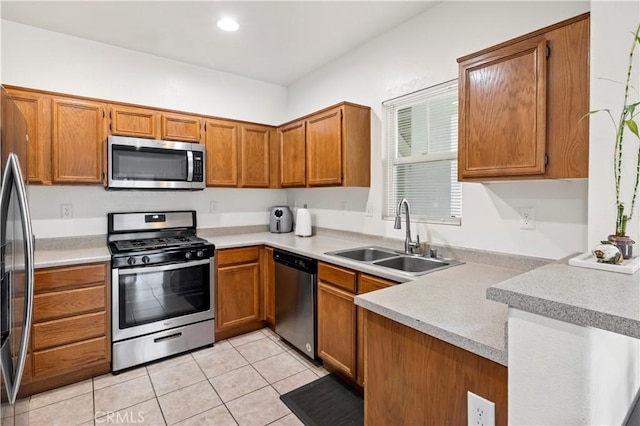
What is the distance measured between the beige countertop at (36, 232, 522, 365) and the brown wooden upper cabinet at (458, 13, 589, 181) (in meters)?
0.58

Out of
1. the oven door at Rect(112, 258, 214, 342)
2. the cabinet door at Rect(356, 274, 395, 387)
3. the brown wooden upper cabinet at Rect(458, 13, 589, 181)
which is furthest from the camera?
the oven door at Rect(112, 258, 214, 342)

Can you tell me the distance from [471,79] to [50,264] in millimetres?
2905

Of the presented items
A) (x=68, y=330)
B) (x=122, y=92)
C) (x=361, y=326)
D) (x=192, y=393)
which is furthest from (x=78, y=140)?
(x=361, y=326)

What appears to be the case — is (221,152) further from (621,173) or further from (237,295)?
(621,173)

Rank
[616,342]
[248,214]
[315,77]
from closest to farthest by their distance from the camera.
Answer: [616,342] < [315,77] < [248,214]

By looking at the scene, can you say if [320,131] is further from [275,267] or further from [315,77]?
[275,267]

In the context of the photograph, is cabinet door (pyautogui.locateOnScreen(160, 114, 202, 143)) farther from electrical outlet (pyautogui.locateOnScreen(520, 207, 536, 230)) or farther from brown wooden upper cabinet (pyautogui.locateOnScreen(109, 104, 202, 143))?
electrical outlet (pyautogui.locateOnScreen(520, 207, 536, 230))

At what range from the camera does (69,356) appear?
230 cm

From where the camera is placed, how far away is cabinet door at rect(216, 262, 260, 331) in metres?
2.96

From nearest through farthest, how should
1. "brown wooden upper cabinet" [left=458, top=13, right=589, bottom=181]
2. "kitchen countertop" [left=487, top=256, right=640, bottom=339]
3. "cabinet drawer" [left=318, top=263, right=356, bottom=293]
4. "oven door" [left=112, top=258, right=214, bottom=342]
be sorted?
"kitchen countertop" [left=487, top=256, right=640, bottom=339] < "brown wooden upper cabinet" [left=458, top=13, right=589, bottom=181] < "cabinet drawer" [left=318, top=263, right=356, bottom=293] < "oven door" [left=112, top=258, right=214, bottom=342]

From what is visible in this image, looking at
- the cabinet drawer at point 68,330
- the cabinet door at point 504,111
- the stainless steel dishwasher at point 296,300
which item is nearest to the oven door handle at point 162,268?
the cabinet drawer at point 68,330

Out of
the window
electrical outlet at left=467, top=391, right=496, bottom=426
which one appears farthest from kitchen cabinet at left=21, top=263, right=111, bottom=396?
electrical outlet at left=467, top=391, right=496, bottom=426

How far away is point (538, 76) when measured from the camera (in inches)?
59.4

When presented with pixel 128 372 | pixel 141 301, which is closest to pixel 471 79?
pixel 141 301
